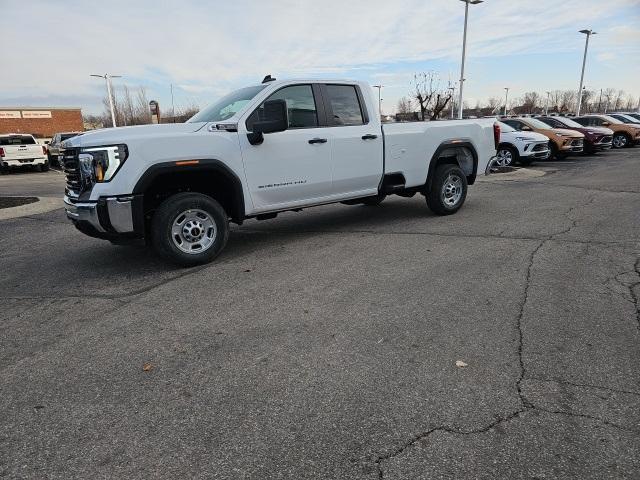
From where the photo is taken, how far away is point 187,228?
5.59 meters

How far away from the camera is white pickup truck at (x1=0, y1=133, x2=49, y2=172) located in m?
20.8

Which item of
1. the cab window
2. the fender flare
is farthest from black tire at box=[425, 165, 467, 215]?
the fender flare

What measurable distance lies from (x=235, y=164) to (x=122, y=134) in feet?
4.12

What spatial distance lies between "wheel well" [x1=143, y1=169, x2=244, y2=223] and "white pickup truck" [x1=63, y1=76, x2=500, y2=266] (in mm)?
13

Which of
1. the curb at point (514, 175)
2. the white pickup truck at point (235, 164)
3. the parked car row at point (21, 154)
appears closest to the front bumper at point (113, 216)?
the white pickup truck at point (235, 164)

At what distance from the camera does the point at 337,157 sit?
6.59 meters

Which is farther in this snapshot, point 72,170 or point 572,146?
point 572,146

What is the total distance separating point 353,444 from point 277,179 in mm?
4033

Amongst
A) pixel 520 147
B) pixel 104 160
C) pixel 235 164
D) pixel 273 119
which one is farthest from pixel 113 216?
pixel 520 147

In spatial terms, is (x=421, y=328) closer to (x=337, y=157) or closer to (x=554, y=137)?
(x=337, y=157)

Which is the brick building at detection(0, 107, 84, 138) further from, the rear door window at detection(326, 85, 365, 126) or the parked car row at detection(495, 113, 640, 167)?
the rear door window at detection(326, 85, 365, 126)

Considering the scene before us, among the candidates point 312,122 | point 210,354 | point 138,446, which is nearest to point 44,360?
point 210,354

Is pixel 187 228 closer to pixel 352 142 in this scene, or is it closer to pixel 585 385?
pixel 352 142

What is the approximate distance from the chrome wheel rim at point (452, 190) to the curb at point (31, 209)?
8.24 metres
